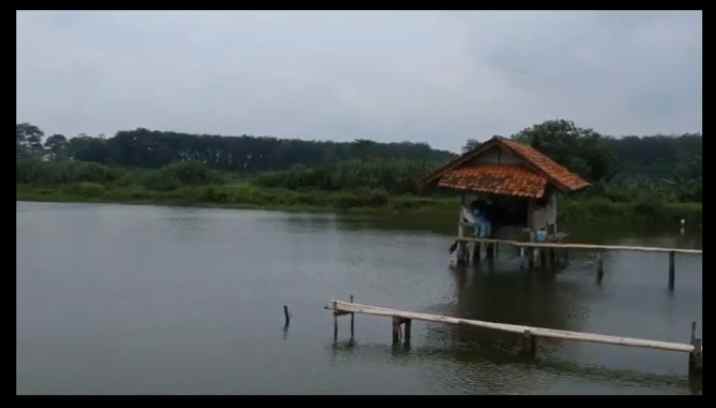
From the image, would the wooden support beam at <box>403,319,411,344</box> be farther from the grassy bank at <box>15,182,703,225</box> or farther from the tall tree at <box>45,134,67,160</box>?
the tall tree at <box>45,134,67,160</box>

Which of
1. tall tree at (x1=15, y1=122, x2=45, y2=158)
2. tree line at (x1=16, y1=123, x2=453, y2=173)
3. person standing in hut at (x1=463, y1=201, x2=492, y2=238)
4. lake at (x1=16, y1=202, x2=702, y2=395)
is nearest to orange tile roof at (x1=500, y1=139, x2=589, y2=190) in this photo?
person standing in hut at (x1=463, y1=201, x2=492, y2=238)

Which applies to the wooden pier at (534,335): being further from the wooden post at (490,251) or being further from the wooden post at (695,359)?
the wooden post at (490,251)

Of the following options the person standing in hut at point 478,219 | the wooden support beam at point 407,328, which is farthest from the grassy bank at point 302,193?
the wooden support beam at point 407,328

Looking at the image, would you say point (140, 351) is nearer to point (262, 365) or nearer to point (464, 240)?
point (262, 365)

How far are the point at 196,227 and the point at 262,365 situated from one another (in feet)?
67.6

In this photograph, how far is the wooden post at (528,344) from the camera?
11.1m

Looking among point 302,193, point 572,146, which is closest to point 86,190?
point 302,193

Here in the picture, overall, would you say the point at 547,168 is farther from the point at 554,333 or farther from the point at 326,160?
the point at 326,160

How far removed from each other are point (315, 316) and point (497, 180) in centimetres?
677

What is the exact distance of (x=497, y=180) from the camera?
1867 centimetres

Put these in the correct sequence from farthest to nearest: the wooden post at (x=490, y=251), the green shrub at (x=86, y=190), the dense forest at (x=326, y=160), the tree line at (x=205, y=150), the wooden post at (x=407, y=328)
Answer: the tree line at (x=205, y=150) < the green shrub at (x=86, y=190) < the dense forest at (x=326, y=160) < the wooden post at (x=490, y=251) < the wooden post at (x=407, y=328)

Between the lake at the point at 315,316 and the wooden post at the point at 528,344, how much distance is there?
13 centimetres
